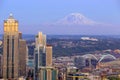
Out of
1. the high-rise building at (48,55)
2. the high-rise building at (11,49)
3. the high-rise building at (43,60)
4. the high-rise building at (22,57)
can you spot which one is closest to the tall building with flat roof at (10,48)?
the high-rise building at (11,49)

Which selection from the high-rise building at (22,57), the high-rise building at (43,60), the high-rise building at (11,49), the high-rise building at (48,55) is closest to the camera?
the high-rise building at (43,60)

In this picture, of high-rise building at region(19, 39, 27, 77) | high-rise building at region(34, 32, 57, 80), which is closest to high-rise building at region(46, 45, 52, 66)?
high-rise building at region(34, 32, 57, 80)

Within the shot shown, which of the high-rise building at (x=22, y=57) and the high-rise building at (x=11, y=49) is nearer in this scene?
the high-rise building at (x=22, y=57)

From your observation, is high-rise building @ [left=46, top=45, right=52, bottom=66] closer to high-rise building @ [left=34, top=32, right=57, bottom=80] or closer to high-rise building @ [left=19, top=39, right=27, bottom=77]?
high-rise building @ [left=34, top=32, right=57, bottom=80]

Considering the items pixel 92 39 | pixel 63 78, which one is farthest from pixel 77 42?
pixel 63 78

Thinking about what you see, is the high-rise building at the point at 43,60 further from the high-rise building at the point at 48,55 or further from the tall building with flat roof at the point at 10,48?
the tall building with flat roof at the point at 10,48

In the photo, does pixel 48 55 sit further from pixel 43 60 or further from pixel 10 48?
pixel 10 48

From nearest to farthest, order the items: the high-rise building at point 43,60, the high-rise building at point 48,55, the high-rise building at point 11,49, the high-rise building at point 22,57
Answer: the high-rise building at point 43,60 → the high-rise building at point 22,57 → the high-rise building at point 11,49 → the high-rise building at point 48,55

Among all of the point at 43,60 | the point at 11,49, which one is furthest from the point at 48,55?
the point at 11,49
